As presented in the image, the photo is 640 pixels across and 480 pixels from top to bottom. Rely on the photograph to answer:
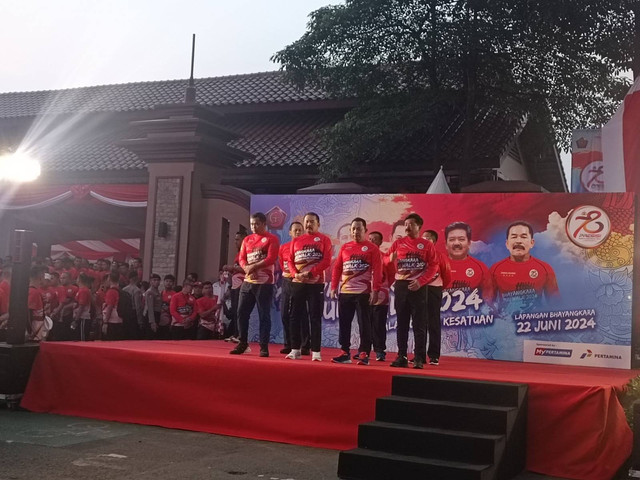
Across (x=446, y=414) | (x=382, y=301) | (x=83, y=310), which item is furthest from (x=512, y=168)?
(x=446, y=414)

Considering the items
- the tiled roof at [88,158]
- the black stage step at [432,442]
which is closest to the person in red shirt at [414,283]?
the black stage step at [432,442]

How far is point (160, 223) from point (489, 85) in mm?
7763

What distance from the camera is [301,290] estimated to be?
26.5 feet

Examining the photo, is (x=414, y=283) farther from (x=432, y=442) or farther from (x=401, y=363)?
(x=432, y=442)

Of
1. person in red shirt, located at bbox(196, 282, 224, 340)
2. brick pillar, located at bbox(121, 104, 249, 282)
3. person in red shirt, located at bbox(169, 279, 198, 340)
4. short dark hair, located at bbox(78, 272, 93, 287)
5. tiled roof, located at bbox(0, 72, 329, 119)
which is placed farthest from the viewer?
tiled roof, located at bbox(0, 72, 329, 119)

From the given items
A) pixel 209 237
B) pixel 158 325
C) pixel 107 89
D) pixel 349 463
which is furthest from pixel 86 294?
pixel 107 89

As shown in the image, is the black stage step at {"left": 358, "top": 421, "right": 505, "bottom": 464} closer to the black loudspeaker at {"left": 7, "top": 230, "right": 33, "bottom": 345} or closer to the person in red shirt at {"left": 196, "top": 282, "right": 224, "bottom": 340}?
the black loudspeaker at {"left": 7, "top": 230, "right": 33, "bottom": 345}

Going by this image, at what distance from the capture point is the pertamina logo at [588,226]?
9.09 m

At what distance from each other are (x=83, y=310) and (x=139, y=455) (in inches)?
239

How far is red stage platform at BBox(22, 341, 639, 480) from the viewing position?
5.85 metres

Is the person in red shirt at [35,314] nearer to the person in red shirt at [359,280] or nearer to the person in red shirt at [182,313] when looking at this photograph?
the person in red shirt at [182,313]

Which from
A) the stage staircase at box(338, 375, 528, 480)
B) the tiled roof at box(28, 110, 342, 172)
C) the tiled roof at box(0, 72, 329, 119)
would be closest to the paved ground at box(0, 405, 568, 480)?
the stage staircase at box(338, 375, 528, 480)

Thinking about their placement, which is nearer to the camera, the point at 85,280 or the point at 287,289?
the point at 287,289

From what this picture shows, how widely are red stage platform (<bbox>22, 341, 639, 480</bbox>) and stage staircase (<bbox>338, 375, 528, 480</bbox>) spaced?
30 centimetres
